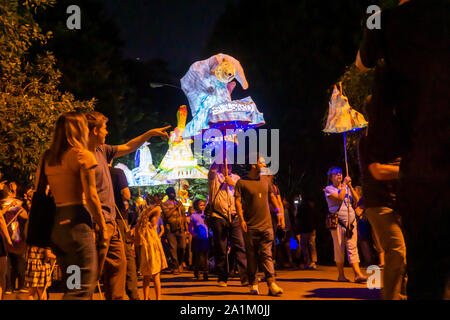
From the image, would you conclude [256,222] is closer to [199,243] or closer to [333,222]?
[333,222]

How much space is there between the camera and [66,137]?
450cm

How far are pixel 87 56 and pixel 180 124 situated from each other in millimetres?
12067

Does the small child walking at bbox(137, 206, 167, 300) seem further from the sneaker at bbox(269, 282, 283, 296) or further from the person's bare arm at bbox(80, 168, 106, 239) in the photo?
the person's bare arm at bbox(80, 168, 106, 239)

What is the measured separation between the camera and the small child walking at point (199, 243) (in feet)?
43.2

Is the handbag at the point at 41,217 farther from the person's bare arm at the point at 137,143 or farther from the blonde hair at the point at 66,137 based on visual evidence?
the person's bare arm at the point at 137,143

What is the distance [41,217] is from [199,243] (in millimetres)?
9317

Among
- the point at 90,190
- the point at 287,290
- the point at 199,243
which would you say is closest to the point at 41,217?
the point at 90,190

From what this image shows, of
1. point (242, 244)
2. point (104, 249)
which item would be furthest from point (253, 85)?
point (104, 249)

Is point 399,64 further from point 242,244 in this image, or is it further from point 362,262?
point 362,262

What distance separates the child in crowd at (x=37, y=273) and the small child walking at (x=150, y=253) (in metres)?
1.38

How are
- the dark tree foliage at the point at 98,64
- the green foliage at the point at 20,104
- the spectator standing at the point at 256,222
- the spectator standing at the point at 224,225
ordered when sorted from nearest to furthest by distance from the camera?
the spectator standing at the point at 256,222 < the spectator standing at the point at 224,225 < the green foliage at the point at 20,104 < the dark tree foliage at the point at 98,64

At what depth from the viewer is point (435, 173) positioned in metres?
2.57

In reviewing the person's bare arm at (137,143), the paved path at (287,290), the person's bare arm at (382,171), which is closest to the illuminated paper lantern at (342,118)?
the paved path at (287,290)

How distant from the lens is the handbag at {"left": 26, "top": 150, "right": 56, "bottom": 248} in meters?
4.38
